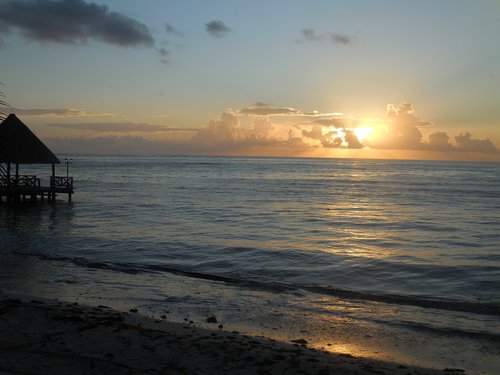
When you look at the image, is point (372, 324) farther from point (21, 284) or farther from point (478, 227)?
point (478, 227)

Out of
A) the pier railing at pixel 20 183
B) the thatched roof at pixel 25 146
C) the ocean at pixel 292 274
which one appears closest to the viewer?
the ocean at pixel 292 274

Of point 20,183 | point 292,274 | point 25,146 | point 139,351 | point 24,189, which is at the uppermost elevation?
point 25,146

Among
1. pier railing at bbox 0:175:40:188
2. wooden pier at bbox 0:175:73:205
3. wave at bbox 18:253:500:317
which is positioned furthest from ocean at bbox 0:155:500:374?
pier railing at bbox 0:175:40:188

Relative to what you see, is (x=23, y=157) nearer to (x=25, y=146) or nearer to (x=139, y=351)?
(x=25, y=146)

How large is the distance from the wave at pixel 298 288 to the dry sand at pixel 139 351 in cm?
490

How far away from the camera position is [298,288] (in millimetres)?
14000

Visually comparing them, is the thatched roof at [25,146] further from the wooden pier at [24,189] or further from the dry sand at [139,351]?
the dry sand at [139,351]

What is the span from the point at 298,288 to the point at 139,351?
7298mm

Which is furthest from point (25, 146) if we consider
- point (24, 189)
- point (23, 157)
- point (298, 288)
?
point (298, 288)

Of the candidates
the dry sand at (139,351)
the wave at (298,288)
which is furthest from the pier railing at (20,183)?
the dry sand at (139,351)

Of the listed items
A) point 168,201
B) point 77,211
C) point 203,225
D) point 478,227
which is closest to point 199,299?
point 203,225

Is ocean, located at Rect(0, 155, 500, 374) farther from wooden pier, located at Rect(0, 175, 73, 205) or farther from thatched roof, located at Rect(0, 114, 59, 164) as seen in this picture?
wooden pier, located at Rect(0, 175, 73, 205)

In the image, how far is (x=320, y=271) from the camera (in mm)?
16406

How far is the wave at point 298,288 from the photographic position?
12.3 metres
